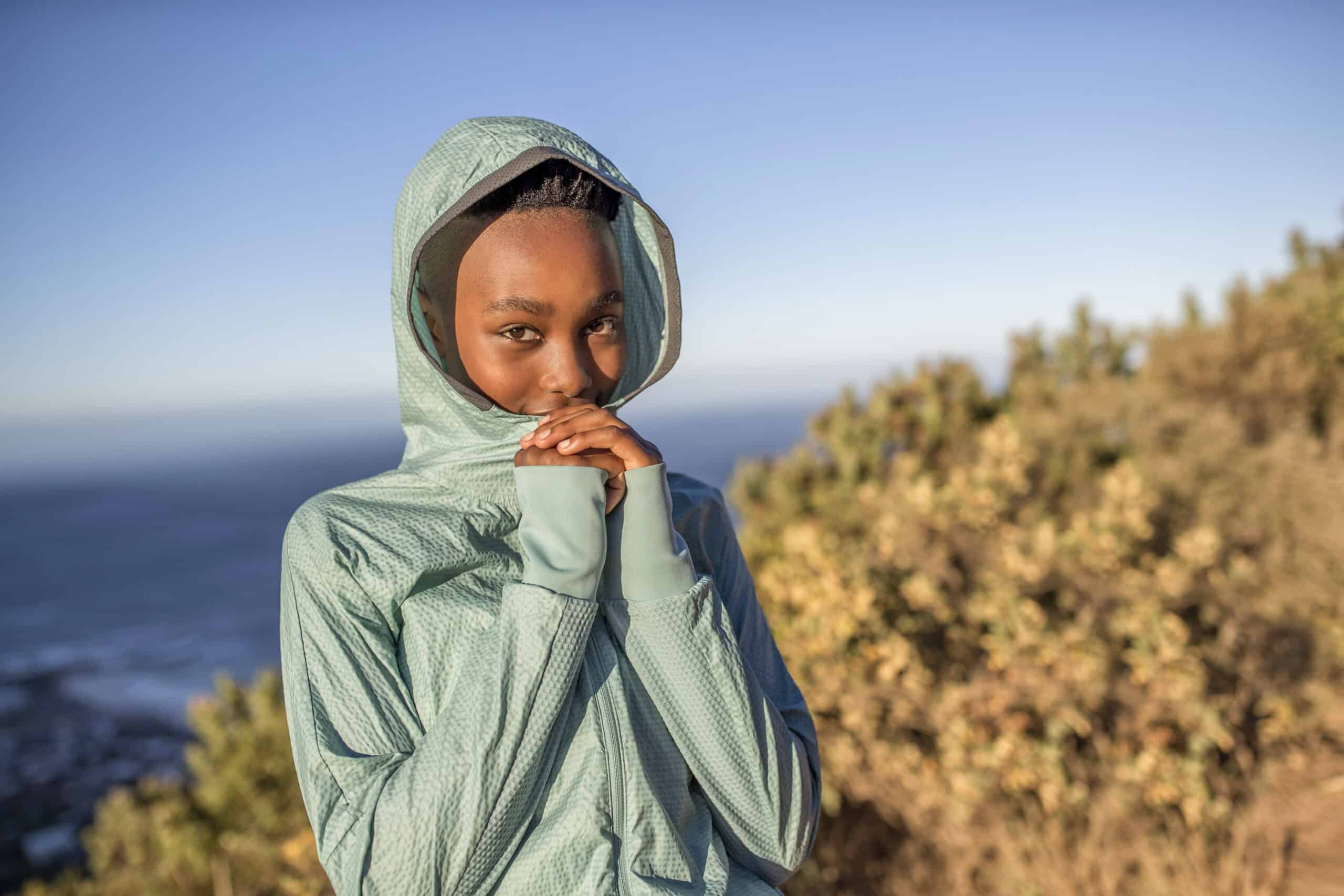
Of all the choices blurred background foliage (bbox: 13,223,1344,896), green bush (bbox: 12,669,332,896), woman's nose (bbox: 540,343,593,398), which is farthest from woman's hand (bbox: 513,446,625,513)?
green bush (bbox: 12,669,332,896)

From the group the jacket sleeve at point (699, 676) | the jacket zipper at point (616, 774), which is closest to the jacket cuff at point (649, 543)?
the jacket sleeve at point (699, 676)

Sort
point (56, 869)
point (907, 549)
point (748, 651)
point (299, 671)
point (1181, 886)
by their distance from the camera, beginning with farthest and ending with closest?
1. point (56, 869)
2. point (907, 549)
3. point (1181, 886)
4. point (748, 651)
5. point (299, 671)

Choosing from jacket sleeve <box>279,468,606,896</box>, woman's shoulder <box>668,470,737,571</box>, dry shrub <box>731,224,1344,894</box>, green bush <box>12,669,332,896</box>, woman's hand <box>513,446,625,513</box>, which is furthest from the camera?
green bush <box>12,669,332,896</box>

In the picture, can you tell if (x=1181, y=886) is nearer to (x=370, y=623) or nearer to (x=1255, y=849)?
(x=1255, y=849)

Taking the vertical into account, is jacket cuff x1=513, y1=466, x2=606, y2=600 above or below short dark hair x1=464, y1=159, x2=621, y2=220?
below

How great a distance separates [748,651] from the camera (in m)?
1.39

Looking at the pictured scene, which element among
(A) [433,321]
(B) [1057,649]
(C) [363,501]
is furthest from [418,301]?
(B) [1057,649]

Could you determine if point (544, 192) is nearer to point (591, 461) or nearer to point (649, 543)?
point (591, 461)

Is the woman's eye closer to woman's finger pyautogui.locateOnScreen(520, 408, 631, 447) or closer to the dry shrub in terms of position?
woman's finger pyautogui.locateOnScreen(520, 408, 631, 447)

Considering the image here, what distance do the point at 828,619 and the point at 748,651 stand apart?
2.62 metres

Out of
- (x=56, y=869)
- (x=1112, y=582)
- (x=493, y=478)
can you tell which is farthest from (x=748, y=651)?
(x=56, y=869)

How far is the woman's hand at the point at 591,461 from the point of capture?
1136 mm

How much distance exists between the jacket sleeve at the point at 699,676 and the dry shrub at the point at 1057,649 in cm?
267

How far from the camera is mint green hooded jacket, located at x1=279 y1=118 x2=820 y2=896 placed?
1.05m
